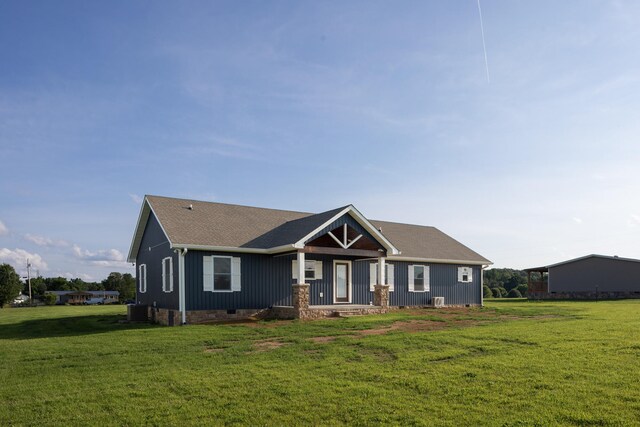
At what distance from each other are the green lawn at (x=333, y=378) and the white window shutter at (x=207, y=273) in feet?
17.2

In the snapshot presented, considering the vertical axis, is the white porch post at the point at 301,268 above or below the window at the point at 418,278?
above

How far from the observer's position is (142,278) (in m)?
26.9

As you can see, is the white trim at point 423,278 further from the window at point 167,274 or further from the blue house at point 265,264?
the window at point 167,274


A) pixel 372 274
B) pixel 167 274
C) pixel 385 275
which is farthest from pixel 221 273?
pixel 385 275

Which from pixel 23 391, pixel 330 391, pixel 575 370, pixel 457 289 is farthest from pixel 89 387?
pixel 457 289

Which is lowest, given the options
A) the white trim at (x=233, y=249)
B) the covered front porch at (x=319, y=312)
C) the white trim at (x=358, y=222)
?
the covered front porch at (x=319, y=312)

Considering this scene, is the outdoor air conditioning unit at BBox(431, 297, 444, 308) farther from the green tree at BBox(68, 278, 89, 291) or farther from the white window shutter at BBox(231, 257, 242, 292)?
the green tree at BBox(68, 278, 89, 291)

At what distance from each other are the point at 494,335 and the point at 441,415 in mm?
7400

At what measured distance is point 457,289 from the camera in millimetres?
30031

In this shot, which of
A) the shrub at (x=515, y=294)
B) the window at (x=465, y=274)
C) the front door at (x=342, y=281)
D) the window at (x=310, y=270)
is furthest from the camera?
the shrub at (x=515, y=294)

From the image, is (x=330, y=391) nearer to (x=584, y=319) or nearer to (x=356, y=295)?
(x=584, y=319)

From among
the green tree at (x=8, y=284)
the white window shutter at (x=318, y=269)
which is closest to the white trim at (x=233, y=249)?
the white window shutter at (x=318, y=269)

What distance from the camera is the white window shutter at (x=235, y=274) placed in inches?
850

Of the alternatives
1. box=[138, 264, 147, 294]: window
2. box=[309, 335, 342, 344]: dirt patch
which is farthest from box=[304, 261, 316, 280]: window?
box=[309, 335, 342, 344]: dirt patch
